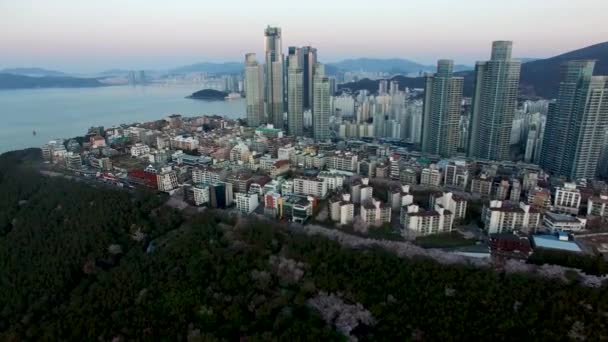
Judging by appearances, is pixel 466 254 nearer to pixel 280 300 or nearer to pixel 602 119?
pixel 280 300

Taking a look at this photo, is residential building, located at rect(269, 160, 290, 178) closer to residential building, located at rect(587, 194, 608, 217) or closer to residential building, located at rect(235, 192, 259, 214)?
residential building, located at rect(235, 192, 259, 214)

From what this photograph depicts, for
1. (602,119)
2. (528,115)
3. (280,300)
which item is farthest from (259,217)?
(528,115)

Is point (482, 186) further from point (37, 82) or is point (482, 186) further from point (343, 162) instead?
point (37, 82)

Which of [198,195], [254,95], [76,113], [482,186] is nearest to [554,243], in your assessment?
[482,186]

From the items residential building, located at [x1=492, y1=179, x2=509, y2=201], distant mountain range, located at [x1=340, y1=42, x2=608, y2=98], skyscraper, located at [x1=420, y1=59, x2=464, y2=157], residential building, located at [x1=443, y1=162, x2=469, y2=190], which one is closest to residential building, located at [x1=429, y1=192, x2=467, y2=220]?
residential building, located at [x1=492, y1=179, x2=509, y2=201]

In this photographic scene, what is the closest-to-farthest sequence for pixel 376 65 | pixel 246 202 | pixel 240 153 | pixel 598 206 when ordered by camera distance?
pixel 598 206
pixel 246 202
pixel 240 153
pixel 376 65
